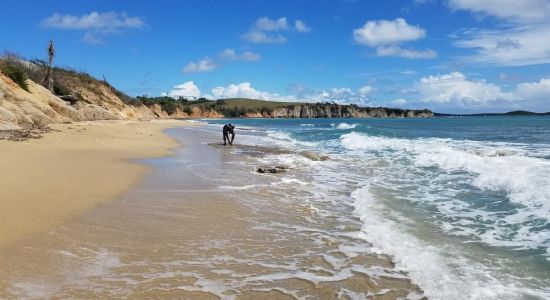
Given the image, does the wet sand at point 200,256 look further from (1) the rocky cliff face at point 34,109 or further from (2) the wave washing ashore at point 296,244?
(1) the rocky cliff face at point 34,109

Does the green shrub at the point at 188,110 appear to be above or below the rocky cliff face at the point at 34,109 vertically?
above

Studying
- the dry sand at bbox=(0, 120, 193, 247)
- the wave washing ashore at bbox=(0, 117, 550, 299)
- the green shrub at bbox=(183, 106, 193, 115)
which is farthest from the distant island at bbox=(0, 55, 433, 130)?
the green shrub at bbox=(183, 106, 193, 115)

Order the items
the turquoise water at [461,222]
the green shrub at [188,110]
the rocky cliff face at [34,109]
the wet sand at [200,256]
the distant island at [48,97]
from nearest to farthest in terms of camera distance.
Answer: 1. the wet sand at [200,256]
2. the turquoise water at [461,222]
3. the rocky cliff face at [34,109]
4. the distant island at [48,97]
5. the green shrub at [188,110]

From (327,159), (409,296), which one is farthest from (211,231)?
(327,159)

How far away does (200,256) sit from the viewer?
Answer: 5.93 m

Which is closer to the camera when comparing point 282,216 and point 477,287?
point 477,287

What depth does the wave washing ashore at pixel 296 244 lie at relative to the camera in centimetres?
497

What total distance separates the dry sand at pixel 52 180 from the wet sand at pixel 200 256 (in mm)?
438

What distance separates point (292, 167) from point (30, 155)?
8984 millimetres

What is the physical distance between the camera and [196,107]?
168 meters

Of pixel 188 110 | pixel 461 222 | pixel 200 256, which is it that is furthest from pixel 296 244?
pixel 188 110

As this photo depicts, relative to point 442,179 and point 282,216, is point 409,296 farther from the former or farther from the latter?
point 442,179

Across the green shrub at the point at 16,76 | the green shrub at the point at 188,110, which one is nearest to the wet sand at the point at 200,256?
the green shrub at the point at 16,76

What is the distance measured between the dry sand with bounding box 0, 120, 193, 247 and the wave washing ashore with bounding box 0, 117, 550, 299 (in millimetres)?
476
